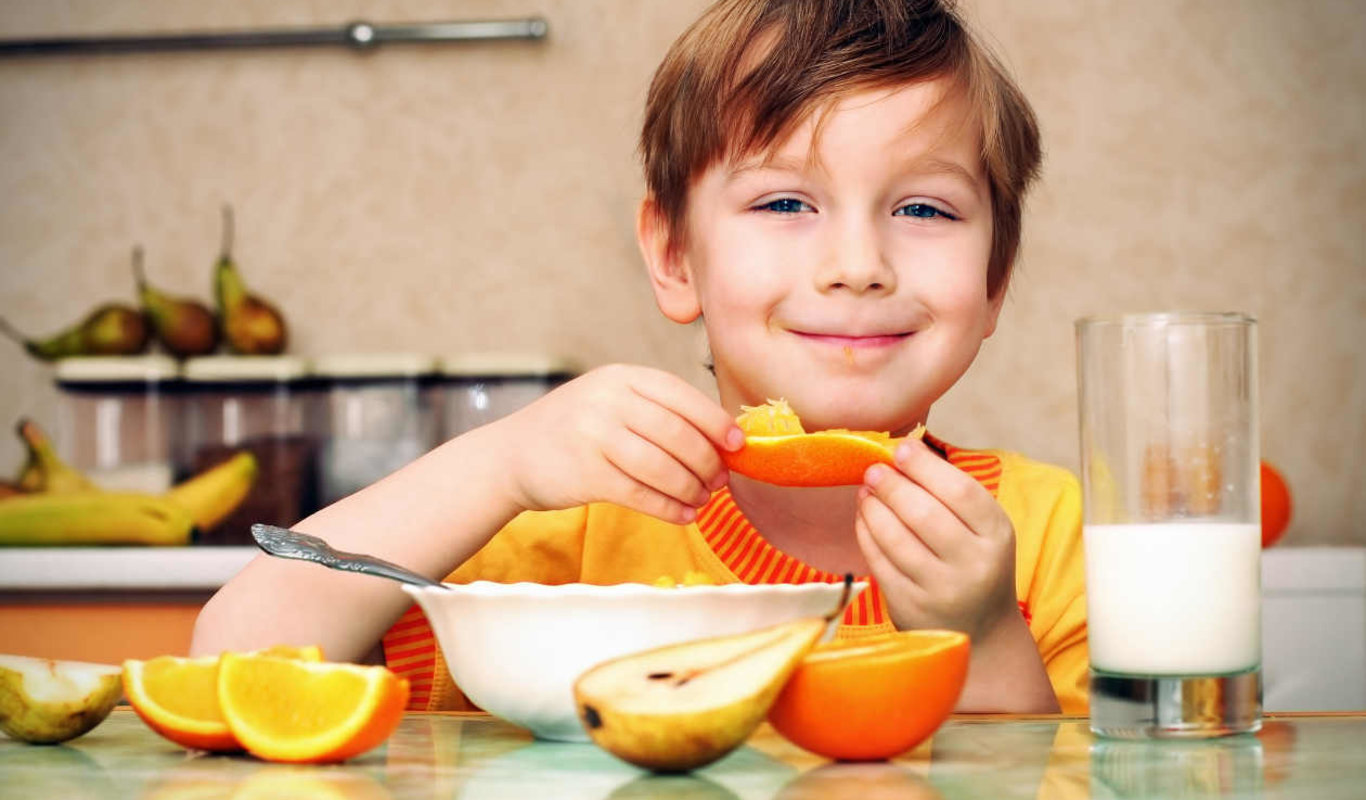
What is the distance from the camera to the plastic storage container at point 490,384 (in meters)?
2.16

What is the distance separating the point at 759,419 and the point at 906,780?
50 cm

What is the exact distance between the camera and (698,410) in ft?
3.10

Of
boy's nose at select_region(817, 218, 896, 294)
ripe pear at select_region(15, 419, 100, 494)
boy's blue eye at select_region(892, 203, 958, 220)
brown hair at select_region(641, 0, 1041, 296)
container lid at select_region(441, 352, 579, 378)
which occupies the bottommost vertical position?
ripe pear at select_region(15, 419, 100, 494)

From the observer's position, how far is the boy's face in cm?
115

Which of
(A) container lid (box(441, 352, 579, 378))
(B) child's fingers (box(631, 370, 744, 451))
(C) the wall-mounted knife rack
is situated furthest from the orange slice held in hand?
(C) the wall-mounted knife rack

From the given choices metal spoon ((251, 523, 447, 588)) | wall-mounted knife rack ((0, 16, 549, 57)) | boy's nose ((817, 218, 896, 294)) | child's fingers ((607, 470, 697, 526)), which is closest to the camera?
metal spoon ((251, 523, 447, 588))

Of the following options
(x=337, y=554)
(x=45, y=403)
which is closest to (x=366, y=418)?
(x=45, y=403)

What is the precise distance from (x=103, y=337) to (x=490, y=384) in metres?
0.62

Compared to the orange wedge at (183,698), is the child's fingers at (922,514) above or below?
above

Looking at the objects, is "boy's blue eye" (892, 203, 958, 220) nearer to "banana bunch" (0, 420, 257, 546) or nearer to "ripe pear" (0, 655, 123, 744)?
"ripe pear" (0, 655, 123, 744)

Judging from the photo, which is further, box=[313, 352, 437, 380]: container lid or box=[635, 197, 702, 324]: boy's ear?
box=[313, 352, 437, 380]: container lid

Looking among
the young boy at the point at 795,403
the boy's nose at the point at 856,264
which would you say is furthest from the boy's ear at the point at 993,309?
the boy's nose at the point at 856,264

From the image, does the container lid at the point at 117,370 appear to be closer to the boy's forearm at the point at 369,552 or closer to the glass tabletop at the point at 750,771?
the boy's forearm at the point at 369,552

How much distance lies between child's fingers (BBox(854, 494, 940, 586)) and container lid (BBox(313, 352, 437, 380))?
1377 millimetres
